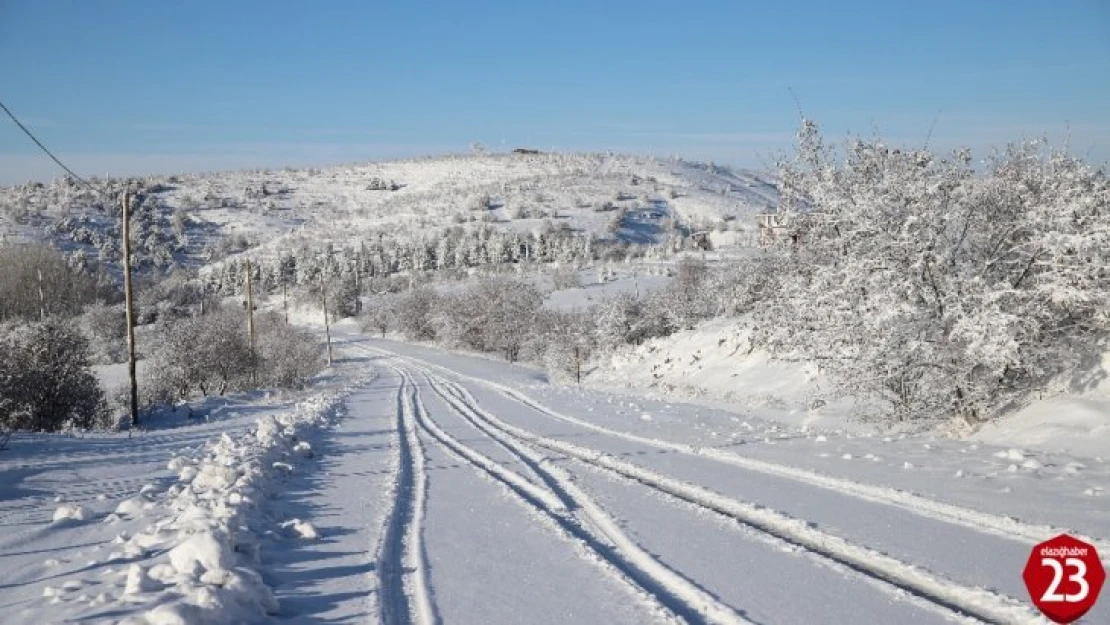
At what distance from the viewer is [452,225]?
163 m

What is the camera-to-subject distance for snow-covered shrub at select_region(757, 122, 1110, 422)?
11922mm

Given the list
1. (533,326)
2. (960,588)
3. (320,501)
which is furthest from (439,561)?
(533,326)

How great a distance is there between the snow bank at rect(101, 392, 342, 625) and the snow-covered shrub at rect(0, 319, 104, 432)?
1194 centimetres

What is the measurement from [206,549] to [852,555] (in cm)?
511

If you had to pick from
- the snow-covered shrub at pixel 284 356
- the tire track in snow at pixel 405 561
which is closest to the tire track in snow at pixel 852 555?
the tire track in snow at pixel 405 561

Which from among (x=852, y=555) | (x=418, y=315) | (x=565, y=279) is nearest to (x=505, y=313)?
(x=418, y=315)

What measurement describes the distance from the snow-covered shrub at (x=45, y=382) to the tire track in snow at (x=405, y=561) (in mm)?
14195

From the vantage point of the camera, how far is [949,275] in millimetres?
12789

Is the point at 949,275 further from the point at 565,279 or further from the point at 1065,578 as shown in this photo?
the point at 565,279

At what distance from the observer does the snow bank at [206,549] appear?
4.87 metres

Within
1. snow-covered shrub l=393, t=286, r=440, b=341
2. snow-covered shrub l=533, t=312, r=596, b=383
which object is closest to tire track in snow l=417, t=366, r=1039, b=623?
snow-covered shrub l=533, t=312, r=596, b=383

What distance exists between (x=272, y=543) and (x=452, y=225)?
15876 centimetres

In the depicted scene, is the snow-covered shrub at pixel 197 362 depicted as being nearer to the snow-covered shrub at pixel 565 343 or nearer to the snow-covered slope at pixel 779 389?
the snow-covered shrub at pixel 565 343

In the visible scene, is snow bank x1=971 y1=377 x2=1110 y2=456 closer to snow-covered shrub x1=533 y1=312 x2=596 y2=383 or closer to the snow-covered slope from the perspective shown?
the snow-covered slope
